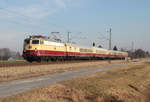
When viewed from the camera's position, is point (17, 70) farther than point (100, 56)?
No

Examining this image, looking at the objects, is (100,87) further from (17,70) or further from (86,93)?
(17,70)

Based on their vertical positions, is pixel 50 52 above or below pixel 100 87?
above

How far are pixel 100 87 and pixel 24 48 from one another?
19431 millimetres

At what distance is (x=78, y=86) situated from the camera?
12.5 metres

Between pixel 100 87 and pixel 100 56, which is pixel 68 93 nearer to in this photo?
pixel 100 87

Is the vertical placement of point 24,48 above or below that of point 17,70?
above

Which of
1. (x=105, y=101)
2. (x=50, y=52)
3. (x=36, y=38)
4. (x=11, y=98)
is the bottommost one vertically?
(x=105, y=101)

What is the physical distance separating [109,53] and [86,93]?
59.5 metres

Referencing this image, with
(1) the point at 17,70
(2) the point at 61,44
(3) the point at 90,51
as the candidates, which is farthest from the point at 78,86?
(3) the point at 90,51

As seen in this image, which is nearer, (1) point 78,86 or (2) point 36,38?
(1) point 78,86

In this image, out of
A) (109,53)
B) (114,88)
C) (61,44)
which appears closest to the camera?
(114,88)

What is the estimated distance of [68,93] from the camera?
35.9ft

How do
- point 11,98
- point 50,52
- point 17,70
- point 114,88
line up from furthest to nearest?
1. point 50,52
2. point 17,70
3. point 114,88
4. point 11,98

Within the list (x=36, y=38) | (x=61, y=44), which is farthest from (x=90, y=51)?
(x=36, y=38)
